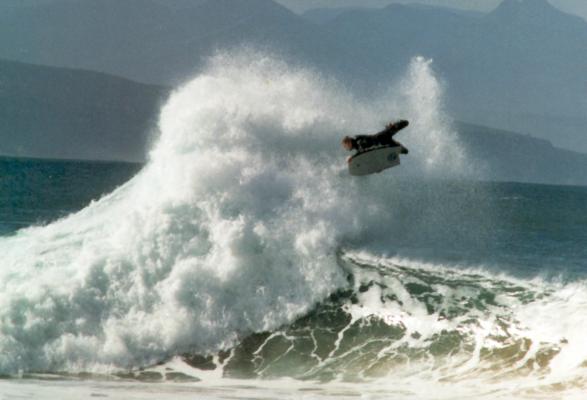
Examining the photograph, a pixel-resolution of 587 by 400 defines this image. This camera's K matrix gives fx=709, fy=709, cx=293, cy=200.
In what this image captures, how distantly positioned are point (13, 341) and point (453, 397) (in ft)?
42.4

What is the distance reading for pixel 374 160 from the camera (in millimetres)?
30188

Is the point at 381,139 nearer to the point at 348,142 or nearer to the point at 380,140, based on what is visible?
the point at 380,140

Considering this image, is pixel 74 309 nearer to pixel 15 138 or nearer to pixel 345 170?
pixel 345 170

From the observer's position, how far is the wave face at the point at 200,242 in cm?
2227

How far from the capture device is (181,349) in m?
22.6

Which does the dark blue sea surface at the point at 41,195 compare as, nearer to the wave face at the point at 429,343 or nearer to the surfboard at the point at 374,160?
the surfboard at the point at 374,160

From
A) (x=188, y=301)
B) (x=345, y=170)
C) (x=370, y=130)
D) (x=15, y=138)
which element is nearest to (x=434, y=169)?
(x=370, y=130)

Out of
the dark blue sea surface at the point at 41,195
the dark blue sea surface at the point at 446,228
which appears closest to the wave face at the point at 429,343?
the dark blue sea surface at the point at 446,228

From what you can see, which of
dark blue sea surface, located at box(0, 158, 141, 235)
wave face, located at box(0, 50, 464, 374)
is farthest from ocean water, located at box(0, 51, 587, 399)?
dark blue sea surface, located at box(0, 158, 141, 235)

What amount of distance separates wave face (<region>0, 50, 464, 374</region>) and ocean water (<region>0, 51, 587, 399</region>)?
0.20 ft

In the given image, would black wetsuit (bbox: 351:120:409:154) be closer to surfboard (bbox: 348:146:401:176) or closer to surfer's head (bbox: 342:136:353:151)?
surfboard (bbox: 348:146:401:176)

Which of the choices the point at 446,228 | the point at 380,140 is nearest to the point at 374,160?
the point at 380,140

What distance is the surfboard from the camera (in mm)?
29656

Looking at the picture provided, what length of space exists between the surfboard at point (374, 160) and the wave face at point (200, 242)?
1128mm
